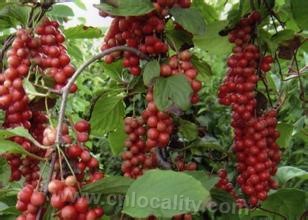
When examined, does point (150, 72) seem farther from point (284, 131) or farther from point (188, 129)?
point (284, 131)

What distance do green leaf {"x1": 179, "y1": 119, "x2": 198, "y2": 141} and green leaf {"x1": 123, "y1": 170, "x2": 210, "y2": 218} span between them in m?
0.31

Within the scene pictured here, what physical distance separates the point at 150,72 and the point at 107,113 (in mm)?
321

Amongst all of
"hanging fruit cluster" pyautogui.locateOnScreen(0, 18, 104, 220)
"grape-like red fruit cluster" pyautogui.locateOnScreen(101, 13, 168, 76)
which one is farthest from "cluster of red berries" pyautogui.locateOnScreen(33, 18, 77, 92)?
"grape-like red fruit cluster" pyautogui.locateOnScreen(101, 13, 168, 76)

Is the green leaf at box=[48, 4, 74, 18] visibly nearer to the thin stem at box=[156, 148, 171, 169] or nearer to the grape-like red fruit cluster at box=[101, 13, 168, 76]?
the grape-like red fruit cluster at box=[101, 13, 168, 76]

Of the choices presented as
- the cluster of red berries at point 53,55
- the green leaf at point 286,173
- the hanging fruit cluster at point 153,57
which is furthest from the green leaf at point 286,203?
the cluster of red berries at point 53,55

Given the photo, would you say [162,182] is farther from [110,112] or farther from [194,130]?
[110,112]

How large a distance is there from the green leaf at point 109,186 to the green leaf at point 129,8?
10.5 inches

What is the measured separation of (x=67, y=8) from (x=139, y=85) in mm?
332

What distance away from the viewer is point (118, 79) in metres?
1.25

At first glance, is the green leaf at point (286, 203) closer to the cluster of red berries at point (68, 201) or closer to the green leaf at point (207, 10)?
the green leaf at point (207, 10)

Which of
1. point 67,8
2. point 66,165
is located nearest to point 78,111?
point 67,8

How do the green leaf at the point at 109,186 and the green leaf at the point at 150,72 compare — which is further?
the green leaf at the point at 150,72

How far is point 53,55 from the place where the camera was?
92 cm

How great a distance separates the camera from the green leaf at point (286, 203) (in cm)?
136
